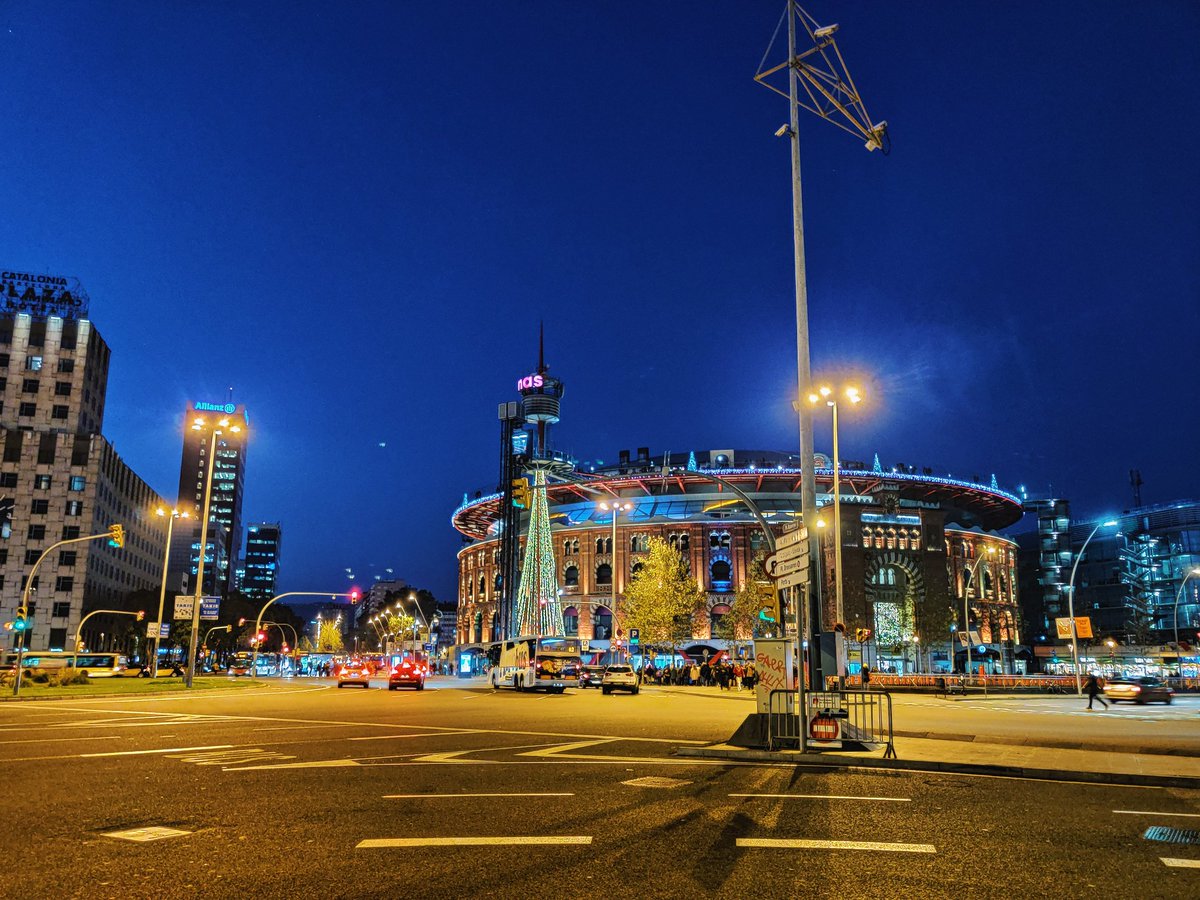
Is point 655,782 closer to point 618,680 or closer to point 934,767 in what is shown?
point 934,767

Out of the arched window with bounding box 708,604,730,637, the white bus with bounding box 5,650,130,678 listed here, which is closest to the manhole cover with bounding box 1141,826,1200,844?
the white bus with bounding box 5,650,130,678

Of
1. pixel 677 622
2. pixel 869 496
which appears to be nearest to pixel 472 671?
pixel 677 622

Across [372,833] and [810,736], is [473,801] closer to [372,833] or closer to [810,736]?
[372,833]

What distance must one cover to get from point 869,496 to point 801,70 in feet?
249

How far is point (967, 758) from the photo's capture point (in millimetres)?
A: 14531

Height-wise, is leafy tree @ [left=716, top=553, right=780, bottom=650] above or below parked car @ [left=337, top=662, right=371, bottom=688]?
above

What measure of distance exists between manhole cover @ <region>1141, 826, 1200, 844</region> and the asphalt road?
0.43ft

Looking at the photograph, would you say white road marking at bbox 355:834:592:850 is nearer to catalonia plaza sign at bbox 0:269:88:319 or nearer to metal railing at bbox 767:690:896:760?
metal railing at bbox 767:690:896:760

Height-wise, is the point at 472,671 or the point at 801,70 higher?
the point at 801,70

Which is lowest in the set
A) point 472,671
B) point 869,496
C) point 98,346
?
point 472,671

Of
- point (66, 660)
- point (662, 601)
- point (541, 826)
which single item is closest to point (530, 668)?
point (662, 601)

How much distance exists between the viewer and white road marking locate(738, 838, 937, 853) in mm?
7465

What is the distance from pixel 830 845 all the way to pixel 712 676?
48.5 meters

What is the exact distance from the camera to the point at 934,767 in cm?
1384
